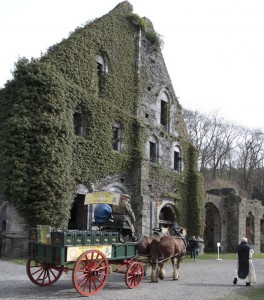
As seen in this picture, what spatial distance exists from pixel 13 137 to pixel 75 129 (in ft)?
13.6

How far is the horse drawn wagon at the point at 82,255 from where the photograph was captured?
956cm

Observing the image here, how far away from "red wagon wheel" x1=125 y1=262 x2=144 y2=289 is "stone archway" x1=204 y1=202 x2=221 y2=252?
22.3 metres

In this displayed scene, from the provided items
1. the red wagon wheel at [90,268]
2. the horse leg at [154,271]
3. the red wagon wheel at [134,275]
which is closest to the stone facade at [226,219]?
the horse leg at [154,271]

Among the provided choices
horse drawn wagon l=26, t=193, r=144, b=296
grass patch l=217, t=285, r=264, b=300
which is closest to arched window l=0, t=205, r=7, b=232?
horse drawn wagon l=26, t=193, r=144, b=296

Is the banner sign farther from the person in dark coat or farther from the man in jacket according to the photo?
the man in jacket

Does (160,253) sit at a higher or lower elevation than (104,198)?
lower

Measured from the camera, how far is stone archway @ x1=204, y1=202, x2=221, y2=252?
32.8 meters

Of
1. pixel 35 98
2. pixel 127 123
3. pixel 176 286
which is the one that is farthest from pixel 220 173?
pixel 176 286

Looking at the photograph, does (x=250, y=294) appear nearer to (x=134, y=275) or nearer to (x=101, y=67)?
(x=134, y=275)

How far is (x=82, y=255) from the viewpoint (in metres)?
9.51

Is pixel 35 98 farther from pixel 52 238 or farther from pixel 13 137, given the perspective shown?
pixel 52 238

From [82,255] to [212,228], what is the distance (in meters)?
25.5

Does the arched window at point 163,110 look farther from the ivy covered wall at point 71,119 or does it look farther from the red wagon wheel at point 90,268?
the red wagon wheel at point 90,268

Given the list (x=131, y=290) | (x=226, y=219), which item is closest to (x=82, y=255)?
(x=131, y=290)
